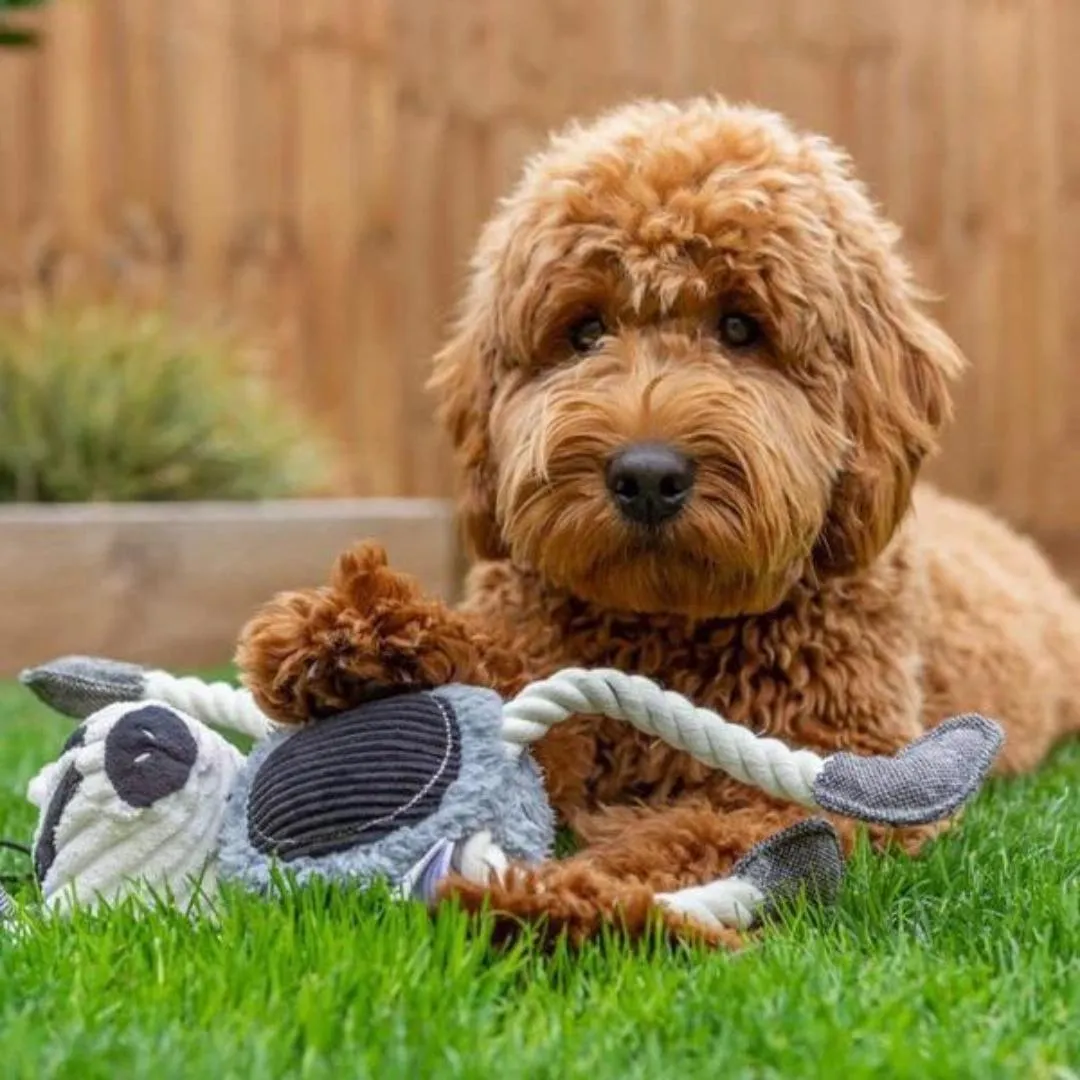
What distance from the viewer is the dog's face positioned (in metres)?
2.87

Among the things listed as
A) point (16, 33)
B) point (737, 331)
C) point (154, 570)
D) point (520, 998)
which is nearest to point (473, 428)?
point (737, 331)

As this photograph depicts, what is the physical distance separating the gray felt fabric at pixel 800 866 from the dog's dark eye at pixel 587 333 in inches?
36.3

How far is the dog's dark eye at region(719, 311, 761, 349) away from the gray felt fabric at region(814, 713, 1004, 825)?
77 centimetres

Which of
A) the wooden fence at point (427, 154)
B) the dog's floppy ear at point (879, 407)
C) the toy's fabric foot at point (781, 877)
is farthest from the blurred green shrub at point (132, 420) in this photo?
the toy's fabric foot at point (781, 877)

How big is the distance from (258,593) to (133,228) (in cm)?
198

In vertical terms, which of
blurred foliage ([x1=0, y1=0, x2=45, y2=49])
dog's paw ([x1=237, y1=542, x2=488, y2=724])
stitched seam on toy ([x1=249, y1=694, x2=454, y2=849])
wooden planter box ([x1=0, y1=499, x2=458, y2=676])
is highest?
blurred foliage ([x1=0, y1=0, x2=45, y2=49])

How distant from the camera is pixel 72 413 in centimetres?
655

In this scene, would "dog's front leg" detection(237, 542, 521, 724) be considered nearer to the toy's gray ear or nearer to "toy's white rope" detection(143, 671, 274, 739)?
"toy's white rope" detection(143, 671, 274, 739)

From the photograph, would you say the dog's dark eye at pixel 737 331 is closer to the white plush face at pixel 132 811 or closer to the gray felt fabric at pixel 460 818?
the gray felt fabric at pixel 460 818

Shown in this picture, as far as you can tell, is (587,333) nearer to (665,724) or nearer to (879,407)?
(879,407)

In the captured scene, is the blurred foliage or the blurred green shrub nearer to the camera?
the blurred foliage

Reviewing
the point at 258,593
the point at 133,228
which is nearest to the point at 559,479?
the point at 258,593

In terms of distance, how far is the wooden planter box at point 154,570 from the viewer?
5.90 metres

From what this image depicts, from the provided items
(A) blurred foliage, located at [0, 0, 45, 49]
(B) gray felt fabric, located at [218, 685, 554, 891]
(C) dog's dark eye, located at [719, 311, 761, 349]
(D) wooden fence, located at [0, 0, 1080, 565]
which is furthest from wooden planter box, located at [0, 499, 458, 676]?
(B) gray felt fabric, located at [218, 685, 554, 891]
